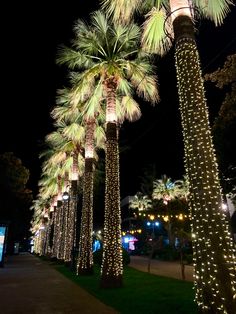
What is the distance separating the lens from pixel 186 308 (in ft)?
28.2

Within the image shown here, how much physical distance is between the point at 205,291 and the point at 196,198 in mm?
1838

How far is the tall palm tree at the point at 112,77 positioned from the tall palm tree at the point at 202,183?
5664mm

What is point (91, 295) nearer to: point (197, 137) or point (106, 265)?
point (106, 265)

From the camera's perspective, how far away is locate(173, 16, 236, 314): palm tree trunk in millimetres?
6348

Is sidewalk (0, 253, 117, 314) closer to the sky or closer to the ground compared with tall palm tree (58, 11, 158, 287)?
closer to the ground

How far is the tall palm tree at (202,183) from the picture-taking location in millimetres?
6367

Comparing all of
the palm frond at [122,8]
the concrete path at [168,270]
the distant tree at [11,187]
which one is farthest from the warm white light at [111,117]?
the distant tree at [11,187]

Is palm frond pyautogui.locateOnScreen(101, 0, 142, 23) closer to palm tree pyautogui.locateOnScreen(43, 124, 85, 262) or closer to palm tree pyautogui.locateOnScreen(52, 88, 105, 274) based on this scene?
palm tree pyautogui.locateOnScreen(52, 88, 105, 274)

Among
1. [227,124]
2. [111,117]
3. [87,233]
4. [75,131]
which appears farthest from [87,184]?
[227,124]

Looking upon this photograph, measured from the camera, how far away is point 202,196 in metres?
7.05

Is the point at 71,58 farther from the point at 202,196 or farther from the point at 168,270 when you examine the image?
the point at 168,270

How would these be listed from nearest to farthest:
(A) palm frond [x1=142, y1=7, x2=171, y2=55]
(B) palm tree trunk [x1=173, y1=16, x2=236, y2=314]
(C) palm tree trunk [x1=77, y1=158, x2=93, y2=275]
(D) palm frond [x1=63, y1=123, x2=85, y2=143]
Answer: (B) palm tree trunk [x1=173, y1=16, x2=236, y2=314] < (A) palm frond [x1=142, y1=7, x2=171, y2=55] < (C) palm tree trunk [x1=77, y1=158, x2=93, y2=275] < (D) palm frond [x1=63, y1=123, x2=85, y2=143]

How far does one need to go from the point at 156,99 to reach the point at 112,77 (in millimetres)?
2245

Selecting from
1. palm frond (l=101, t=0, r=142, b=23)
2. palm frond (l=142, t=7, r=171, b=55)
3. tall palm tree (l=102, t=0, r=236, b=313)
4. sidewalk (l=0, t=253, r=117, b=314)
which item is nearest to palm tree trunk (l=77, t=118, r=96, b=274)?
sidewalk (l=0, t=253, r=117, b=314)
